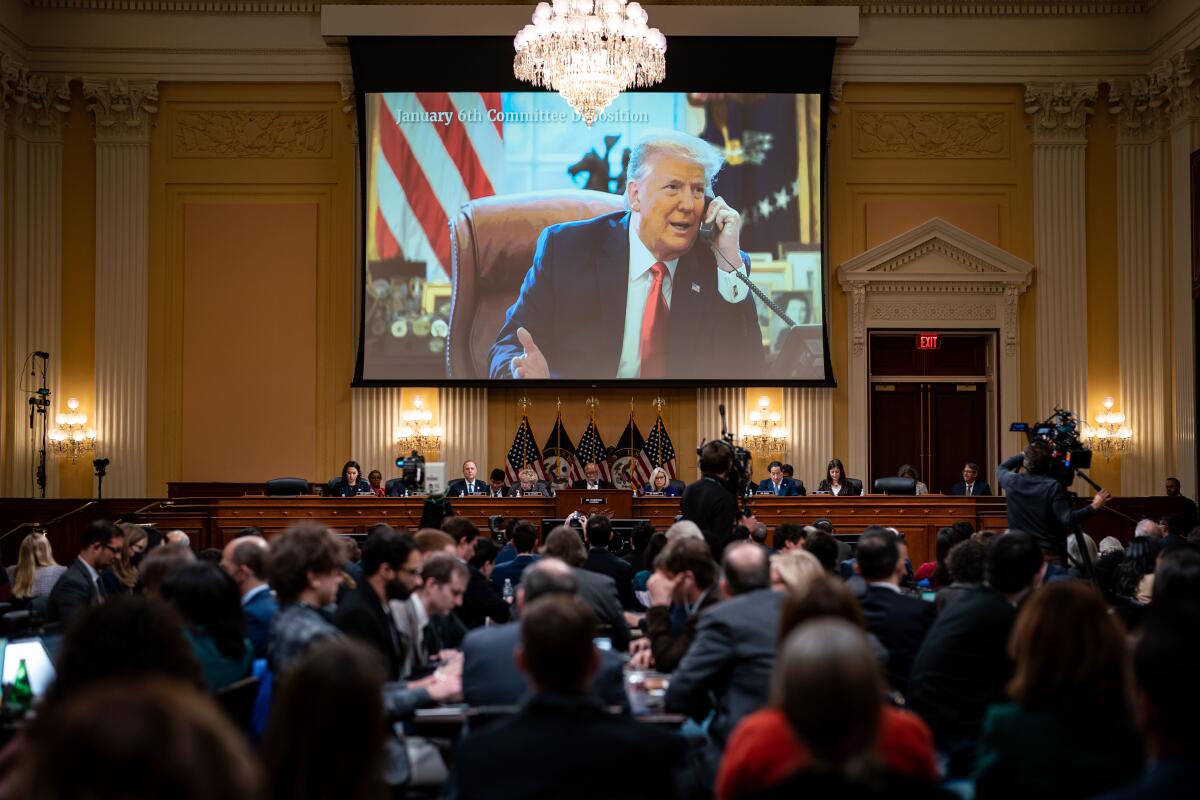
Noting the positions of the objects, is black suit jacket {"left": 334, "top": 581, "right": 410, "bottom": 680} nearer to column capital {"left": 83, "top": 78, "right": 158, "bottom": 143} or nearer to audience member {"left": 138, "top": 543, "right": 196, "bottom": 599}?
audience member {"left": 138, "top": 543, "right": 196, "bottom": 599}

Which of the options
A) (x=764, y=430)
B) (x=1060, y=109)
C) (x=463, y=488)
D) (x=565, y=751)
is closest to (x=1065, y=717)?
(x=565, y=751)

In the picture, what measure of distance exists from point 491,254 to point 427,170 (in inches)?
55.1

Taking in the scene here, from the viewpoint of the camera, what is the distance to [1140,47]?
17438mm

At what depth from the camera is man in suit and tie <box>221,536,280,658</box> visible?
5.16 m

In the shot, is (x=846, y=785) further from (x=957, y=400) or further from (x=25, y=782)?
(x=957, y=400)

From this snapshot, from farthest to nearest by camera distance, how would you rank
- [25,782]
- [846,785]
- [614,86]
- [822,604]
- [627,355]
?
[627,355], [614,86], [822,604], [846,785], [25,782]

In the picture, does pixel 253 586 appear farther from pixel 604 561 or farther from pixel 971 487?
pixel 971 487

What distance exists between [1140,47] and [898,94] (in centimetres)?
329

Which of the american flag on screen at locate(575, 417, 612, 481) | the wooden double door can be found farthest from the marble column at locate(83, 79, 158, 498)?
the wooden double door

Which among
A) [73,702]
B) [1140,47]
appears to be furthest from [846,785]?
[1140,47]

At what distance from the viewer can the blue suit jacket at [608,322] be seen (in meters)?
16.8

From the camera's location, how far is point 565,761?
2682mm

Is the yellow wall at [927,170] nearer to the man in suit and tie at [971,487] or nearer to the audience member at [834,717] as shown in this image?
the man in suit and tie at [971,487]

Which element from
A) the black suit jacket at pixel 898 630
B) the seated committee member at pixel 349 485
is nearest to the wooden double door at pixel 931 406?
the seated committee member at pixel 349 485
